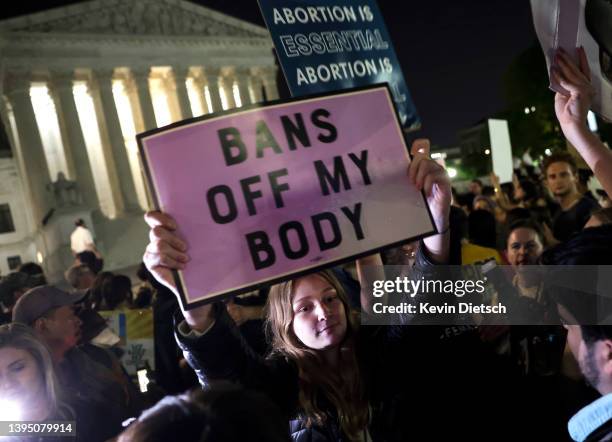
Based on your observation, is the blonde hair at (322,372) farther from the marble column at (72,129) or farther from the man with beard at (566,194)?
the marble column at (72,129)

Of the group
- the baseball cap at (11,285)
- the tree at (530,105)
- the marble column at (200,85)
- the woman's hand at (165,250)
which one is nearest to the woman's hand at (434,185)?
the woman's hand at (165,250)

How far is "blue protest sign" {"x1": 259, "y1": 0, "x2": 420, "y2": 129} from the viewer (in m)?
4.05

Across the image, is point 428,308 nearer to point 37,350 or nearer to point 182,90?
point 37,350

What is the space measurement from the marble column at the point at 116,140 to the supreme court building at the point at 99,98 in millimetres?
62

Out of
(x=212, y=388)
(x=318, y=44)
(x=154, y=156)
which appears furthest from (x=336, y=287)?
(x=318, y=44)

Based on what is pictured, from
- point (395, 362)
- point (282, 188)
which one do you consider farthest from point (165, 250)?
point (395, 362)

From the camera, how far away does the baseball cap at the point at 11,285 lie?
5.62 metres

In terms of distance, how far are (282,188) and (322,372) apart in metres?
0.74

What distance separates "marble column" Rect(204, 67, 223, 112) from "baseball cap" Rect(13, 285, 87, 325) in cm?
3768

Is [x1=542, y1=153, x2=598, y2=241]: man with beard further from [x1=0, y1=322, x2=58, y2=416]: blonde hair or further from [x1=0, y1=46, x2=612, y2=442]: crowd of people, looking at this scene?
[x1=0, y1=322, x2=58, y2=416]: blonde hair

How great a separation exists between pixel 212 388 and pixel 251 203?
A: 98cm

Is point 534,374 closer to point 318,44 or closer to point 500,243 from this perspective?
point 318,44

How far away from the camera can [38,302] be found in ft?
11.2

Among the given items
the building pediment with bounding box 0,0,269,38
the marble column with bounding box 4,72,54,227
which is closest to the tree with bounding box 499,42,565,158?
the building pediment with bounding box 0,0,269,38
